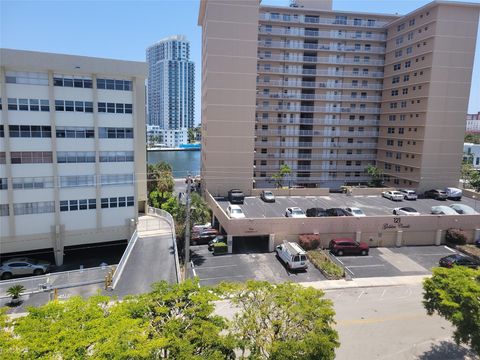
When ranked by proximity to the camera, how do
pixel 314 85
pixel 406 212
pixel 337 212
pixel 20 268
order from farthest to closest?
pixel 314 85
pixel 406 212
pixel 337 212
pixel 20 268

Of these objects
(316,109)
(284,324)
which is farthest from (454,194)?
(284,324)

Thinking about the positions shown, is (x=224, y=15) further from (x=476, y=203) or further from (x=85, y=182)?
(x=476, y=203)

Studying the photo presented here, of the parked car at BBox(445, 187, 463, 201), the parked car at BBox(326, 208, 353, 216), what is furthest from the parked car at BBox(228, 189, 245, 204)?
the parked car at BBox(445, 187, 463, 201)

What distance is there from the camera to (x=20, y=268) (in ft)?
97.4

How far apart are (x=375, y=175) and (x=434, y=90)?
55.2ft

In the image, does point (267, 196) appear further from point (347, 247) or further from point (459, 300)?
point (459, 300)

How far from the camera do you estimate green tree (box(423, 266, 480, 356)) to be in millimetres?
15711

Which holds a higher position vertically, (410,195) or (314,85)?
(314,85)

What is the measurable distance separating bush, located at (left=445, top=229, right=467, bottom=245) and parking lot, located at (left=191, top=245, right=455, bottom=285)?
164cm

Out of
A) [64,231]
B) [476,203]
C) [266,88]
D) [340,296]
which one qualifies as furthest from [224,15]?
[476,203]

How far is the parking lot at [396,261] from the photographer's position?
102 ft

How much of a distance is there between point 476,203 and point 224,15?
44887 millimetres

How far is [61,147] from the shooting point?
104 ft

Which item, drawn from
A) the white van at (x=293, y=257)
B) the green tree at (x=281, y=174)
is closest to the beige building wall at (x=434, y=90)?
the green tree at (x=281, y=174)
